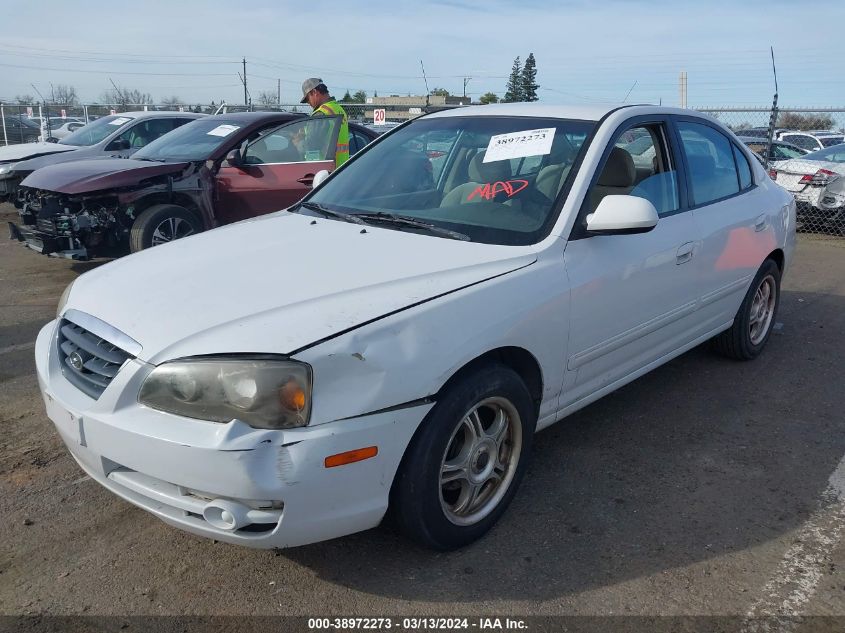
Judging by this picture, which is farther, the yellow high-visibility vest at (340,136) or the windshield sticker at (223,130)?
the windshield sticker at (223,130)

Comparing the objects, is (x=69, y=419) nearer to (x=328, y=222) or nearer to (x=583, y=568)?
(x=328, y=222)

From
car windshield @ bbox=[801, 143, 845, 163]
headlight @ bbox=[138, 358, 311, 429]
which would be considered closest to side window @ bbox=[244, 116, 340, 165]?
headlight @ bbox=[138, 358, 311, 429]

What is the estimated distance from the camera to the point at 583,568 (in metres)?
2.72

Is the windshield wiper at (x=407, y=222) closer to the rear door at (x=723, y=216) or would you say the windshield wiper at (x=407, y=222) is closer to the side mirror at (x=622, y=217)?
the side mirror at (x=622, y=217)

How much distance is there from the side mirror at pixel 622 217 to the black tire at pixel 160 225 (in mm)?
4753

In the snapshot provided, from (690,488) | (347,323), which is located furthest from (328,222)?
(690,488)

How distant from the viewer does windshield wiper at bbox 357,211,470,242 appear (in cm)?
312

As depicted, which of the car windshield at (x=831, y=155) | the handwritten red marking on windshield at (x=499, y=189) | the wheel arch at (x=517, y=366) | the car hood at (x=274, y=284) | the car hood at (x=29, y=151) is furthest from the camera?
the car windshield at (x=831, y=155)

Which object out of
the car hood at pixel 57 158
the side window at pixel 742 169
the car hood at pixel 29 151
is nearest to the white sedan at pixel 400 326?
the side window at pixel 742 169

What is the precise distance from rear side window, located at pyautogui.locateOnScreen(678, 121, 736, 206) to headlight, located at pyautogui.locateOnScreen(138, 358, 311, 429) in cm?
272

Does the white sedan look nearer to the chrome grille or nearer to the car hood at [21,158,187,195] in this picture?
the chrome grille

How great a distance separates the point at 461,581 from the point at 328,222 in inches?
69.5

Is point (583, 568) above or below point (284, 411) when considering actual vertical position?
below

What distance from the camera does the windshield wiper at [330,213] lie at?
346 cm
